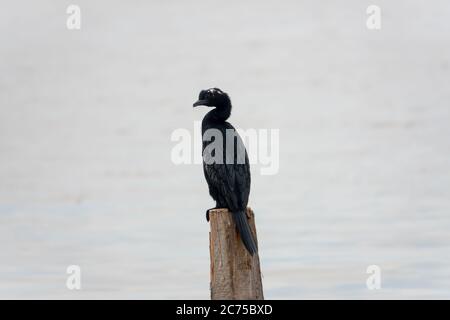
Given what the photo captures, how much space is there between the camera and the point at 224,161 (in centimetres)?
981

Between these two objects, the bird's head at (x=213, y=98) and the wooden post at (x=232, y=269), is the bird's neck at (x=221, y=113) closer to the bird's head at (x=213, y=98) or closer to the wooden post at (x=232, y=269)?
the bird's head at (x=213, y=98)

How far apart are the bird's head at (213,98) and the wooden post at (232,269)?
2.09 meters

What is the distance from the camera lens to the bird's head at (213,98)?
10195 millimetres

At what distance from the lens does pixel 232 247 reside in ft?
28.0

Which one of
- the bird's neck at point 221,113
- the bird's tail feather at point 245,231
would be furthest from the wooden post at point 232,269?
the bird's neck at point 221,113

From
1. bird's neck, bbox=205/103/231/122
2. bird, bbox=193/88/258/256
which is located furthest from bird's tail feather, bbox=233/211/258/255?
bird's neck, bbox=205/103/231/122

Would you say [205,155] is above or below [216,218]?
above

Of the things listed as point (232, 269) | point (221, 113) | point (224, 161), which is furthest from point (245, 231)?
point (221, 113)
